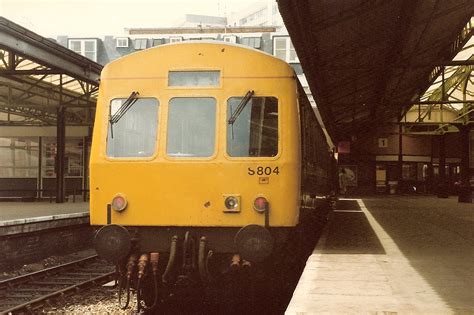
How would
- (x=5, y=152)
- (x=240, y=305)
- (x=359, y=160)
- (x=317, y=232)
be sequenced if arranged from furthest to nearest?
(x=359, y=160) → (x=5, y=152) → (x=317, y=232) → (x=240, y=305)

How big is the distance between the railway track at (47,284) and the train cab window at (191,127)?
315 cm

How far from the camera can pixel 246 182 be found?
282 inches

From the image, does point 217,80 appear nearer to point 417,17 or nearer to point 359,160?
point 417,17

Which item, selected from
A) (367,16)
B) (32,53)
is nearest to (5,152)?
(32,53)

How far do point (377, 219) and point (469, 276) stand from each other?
31.0 ft

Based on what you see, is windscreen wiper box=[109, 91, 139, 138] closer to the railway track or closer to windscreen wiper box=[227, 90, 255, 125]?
windscreen wiper box=[227, 90, 255, 125]

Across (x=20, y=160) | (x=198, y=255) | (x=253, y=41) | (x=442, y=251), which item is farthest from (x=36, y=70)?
(x=253, y=41)

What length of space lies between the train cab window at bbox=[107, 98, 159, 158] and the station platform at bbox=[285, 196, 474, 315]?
2.37 meters

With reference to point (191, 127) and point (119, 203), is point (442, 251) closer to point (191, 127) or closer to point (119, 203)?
point (191, 127)

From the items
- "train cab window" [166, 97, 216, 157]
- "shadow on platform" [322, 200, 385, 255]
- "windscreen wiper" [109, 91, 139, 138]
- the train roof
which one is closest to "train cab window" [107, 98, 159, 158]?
"windscreen wiper" [109, 91, 139, 138]

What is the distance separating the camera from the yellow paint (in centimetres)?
714

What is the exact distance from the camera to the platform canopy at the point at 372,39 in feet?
33.5

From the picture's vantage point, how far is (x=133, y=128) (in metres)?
7.49

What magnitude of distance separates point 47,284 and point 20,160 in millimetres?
17650
